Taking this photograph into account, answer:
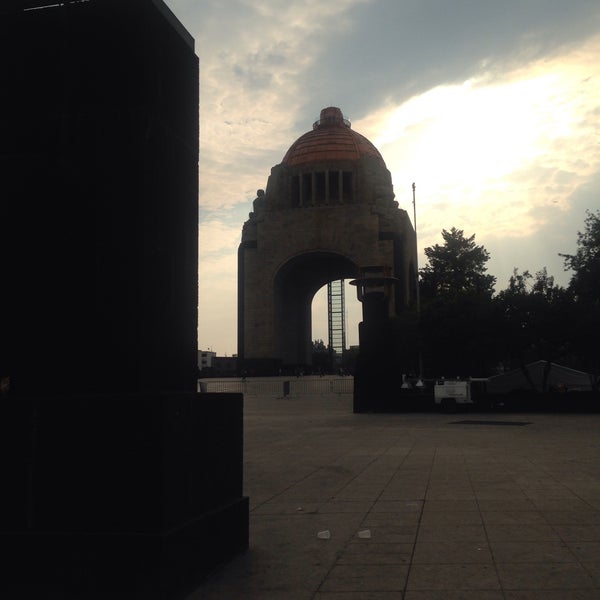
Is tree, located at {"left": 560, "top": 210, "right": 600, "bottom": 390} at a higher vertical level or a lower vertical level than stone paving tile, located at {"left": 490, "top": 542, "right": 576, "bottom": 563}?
higher

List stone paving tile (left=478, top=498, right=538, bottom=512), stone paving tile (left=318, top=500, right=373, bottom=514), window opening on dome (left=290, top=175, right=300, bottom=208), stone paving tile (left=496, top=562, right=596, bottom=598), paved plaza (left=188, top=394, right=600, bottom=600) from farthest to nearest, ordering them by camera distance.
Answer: window opening on dome (left=290, top=175, right=300, bottom=208) → stone paving tile (left=318, top=500, right=373, bottom=514) → stone paving tile (left=478, top=498, right=538, bottom=512) → paved plaza (left=188, top=394, right=600, bottom=600) → stone paving tile (left=496, top=562, right=596, bottom=598)

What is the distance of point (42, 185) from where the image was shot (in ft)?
17.4

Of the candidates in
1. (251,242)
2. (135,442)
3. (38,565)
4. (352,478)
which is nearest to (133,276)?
(135,442)

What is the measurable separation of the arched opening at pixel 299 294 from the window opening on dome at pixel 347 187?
653cm

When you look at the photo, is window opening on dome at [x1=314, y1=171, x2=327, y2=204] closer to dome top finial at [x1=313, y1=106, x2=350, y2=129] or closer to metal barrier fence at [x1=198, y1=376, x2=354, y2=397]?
dome top finial at [x1=313, y1=106, x2=350, y2=129]

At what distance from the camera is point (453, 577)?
15.7 feet

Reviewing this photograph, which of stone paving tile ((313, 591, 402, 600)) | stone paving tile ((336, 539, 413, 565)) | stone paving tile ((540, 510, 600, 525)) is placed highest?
stone paving tile ((540, 510, 600, 525))

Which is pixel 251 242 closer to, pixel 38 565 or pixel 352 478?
pixel 352 478

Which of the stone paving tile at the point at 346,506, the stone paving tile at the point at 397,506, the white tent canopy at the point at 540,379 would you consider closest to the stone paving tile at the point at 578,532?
the stone paving tile at the point at 397,506

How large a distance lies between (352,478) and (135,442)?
583 centimetres

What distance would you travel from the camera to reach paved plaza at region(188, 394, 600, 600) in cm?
464

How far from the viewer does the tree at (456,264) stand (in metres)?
73.2

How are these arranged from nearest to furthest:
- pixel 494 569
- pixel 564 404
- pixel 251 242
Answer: pixel 494 569
pixel 564 404
pixel 251 242

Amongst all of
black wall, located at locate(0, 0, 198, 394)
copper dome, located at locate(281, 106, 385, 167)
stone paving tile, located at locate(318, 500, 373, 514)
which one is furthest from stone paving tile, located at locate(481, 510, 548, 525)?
copper dome, located at locate(281, 106, 385, 167)
